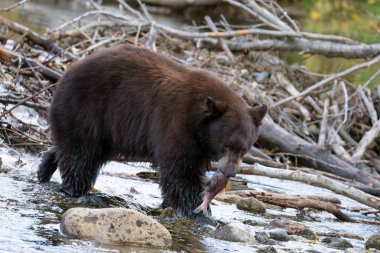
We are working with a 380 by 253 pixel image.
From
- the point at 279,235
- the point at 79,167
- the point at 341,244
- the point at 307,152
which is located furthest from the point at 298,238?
the point at 307,152

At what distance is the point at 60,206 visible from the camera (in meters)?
5.65

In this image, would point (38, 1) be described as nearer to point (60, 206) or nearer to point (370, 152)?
point (370, 152)

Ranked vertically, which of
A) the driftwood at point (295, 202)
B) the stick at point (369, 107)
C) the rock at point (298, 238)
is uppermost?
the stick at point (369, 107)

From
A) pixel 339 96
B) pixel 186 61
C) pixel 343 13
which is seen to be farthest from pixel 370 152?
pixel 343 13

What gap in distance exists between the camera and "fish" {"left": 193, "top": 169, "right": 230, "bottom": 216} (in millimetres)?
5574

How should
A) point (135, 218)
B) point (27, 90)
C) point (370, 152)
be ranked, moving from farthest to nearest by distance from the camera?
point (370, 152)
point (27, 90)
point (135, 218)

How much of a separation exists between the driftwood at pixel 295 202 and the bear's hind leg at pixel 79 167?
4.85ft

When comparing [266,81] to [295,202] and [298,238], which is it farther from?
[298,238]

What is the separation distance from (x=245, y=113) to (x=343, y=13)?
2224 cm

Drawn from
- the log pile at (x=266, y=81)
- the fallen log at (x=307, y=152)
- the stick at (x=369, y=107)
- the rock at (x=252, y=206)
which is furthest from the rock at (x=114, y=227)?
the stick at (x=369, y=107)

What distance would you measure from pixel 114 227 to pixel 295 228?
171 centimetres

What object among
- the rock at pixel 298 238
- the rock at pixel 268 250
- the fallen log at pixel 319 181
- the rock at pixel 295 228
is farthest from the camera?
the fallen log at pixel 319 181

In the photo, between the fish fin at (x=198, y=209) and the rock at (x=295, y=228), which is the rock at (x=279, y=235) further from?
the fish fin at (x=198, y=209)

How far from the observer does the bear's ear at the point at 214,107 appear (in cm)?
546
